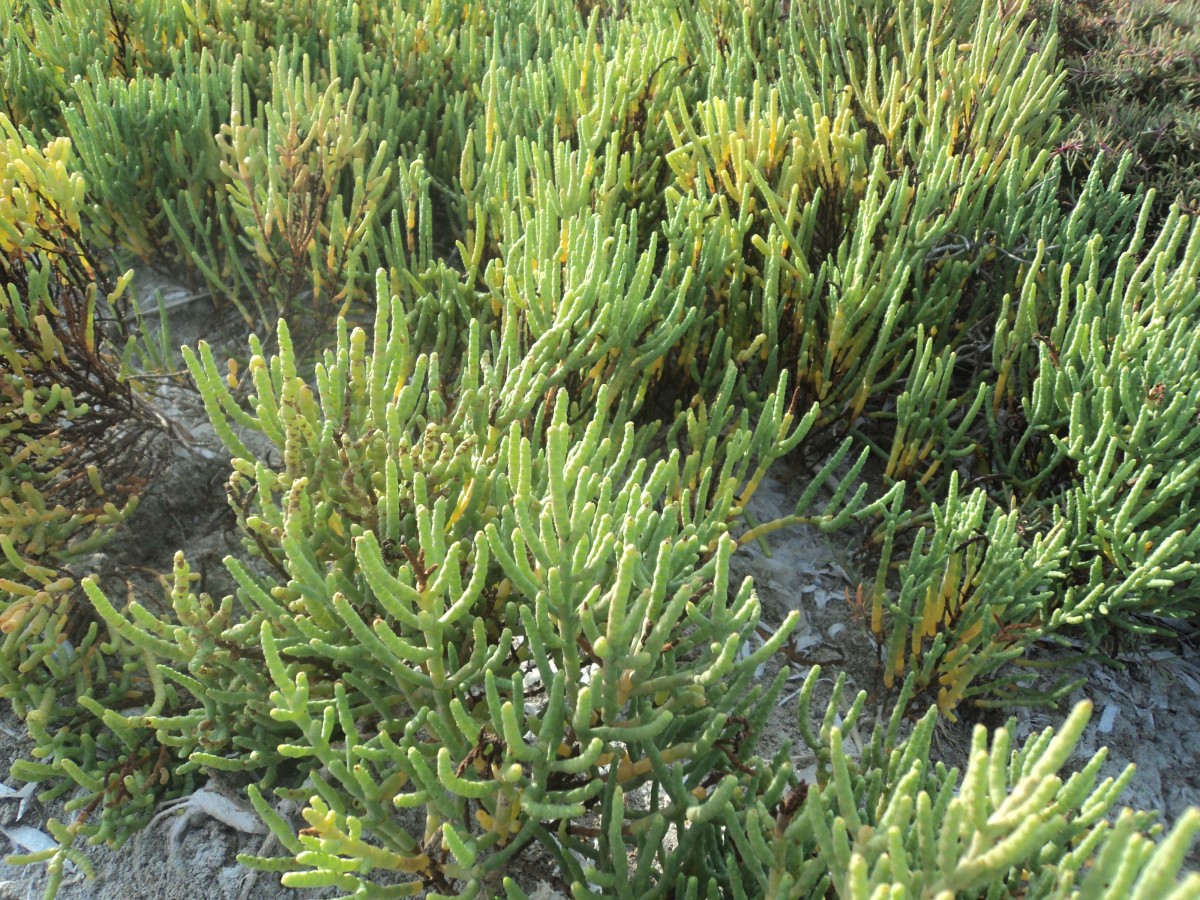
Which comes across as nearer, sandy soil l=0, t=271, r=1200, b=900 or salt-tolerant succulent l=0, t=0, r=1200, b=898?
salt-tolerant succulent l=0, t=0, r=1200, b=898

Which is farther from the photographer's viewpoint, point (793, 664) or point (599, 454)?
point (793, 664)

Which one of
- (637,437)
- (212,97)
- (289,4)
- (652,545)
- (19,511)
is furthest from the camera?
(289,4)

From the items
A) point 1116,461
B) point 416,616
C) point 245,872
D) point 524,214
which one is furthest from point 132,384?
point 1116,461

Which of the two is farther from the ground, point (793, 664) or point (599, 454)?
point (599, 454)

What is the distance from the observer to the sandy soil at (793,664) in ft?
5.42

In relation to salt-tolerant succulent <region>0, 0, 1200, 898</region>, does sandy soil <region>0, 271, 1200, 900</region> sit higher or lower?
lower

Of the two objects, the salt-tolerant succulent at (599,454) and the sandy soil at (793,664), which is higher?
the salt-tolerant succulent at (599,454)

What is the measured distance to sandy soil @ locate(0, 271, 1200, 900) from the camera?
5.42 feet

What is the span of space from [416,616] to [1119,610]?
1.60 metres

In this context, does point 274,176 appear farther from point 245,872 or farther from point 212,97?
point 245,872

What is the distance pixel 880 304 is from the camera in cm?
216

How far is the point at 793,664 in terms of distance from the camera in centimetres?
204

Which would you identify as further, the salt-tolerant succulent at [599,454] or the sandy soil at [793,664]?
the sandy soil at [793,664]

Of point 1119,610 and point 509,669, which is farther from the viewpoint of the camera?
point 1119,610
